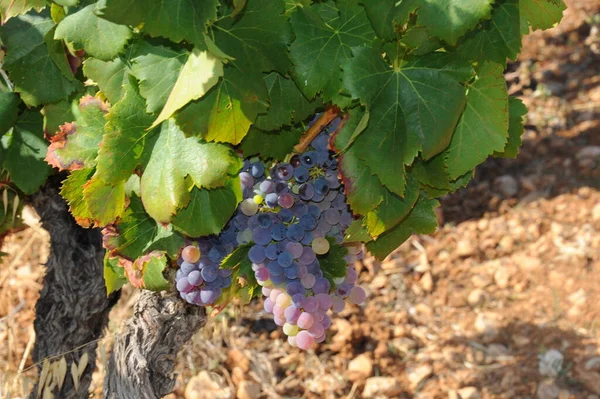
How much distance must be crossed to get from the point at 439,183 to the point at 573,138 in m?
2.90

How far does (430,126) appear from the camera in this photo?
1.12 meters

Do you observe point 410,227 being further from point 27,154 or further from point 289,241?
point 27,154

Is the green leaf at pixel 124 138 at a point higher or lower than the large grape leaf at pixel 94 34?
lower

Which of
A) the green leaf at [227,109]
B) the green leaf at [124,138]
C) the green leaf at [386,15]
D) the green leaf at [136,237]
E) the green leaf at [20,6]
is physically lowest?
the green leaf at [136,237]

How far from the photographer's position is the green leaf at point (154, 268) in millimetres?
1335

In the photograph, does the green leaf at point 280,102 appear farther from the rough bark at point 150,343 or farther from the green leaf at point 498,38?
the rough bark at point 150,343

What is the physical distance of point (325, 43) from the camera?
3.77 feet

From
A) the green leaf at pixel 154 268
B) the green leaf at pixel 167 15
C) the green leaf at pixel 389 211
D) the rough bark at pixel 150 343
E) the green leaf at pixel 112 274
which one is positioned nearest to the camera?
the green leaf at pixel 167 15

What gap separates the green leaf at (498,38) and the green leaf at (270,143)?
0.33 metres

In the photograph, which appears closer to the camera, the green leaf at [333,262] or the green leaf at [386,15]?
the green leaf at [386,15]

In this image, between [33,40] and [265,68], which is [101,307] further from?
[265,68]

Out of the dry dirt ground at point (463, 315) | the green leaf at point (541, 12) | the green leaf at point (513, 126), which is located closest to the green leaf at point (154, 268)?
the green leaf at point (513, 126)

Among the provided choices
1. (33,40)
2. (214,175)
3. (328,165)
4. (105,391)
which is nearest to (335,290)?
(328,165)

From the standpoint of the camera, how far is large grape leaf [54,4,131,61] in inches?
46.0
